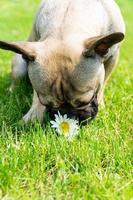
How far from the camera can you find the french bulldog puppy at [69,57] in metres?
3.64

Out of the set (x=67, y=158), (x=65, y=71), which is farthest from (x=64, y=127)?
(x=67, y=158)

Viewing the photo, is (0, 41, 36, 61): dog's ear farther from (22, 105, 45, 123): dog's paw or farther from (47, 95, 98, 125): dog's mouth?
(22, 105, 45, 123): dog's paw

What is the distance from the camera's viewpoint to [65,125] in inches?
150

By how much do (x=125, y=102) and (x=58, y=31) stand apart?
1.17 m

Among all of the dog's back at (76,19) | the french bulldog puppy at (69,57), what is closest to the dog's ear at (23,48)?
the french bulldog puppy at (69,57)

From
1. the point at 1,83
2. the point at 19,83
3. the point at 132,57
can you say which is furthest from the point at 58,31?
the point at 132,57

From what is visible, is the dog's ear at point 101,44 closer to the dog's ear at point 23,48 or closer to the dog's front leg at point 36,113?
the dog's ear at point 23,48

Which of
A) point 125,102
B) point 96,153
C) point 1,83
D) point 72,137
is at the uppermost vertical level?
point 96,153

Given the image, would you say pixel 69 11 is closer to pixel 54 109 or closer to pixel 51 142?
pixel 54 109

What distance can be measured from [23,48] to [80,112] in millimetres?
642

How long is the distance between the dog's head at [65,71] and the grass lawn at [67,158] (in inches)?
8.1

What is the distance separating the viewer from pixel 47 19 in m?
4.23

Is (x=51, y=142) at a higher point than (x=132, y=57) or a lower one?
higher

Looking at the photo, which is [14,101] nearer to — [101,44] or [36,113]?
[36,113]
